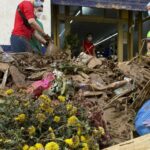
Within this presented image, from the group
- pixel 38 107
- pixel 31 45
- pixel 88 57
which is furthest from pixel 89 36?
pixel 38 107

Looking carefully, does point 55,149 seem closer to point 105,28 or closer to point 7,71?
point 7,71

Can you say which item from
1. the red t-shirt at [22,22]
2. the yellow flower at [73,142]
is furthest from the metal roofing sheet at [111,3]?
the yellow flower at [73,142]

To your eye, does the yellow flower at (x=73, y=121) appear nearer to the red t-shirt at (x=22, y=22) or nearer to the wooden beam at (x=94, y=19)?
the red t-shirt at (x=22, y=22)

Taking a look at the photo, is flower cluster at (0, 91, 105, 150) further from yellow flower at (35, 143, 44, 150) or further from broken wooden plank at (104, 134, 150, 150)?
broken wooden plank at (104, 134, 150, 150)

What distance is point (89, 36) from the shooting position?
13.8m

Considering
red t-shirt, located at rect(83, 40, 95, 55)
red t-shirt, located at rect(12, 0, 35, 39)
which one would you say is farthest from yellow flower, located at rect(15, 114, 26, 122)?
red t-shirt, located at rect(83, 40, 95, 55)

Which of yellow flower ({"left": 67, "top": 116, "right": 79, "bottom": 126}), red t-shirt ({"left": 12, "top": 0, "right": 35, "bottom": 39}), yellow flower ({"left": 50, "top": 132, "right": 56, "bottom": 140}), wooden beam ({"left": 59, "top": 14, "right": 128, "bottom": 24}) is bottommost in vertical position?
yellow flower ({"left": 50, "top": 132, "right": 56, "bottom": 140})

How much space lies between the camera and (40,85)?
4945mm

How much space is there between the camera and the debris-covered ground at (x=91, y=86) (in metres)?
4.49

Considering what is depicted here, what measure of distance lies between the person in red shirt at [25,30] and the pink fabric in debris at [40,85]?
2.06m

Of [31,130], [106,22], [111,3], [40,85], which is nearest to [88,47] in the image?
[111,3]

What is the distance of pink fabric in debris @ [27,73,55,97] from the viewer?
4.82m

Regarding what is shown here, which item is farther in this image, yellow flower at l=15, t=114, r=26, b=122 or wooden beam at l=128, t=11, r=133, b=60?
wooden beam at l=128, t=11, r=133, b=60

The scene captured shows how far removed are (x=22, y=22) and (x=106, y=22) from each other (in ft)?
30.5
